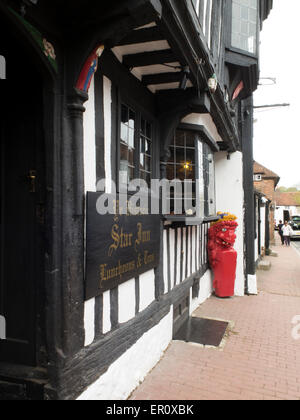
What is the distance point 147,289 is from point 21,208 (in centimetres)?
Answer: 214

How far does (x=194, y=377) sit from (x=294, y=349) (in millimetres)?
1920

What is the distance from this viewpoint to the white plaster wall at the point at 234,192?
8047mm

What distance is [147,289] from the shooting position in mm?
4016

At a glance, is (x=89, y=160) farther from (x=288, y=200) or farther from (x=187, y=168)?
(x=288, y=200)

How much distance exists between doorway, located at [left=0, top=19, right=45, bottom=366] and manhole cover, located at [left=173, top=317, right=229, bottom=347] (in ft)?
10.1

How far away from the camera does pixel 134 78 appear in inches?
144

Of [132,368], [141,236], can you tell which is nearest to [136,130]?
[141,236]

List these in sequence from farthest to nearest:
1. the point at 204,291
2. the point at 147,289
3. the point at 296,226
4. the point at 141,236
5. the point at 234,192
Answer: the point at 296,226 < the point at 234,192 < the point at 204,291 < the point at 147,289 < the point at 141,236

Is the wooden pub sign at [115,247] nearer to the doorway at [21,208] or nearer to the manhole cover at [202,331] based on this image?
the doorway at [21,208]

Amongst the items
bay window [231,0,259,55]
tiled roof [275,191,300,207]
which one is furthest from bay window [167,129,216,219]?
tiled roof [275,191,300,207]

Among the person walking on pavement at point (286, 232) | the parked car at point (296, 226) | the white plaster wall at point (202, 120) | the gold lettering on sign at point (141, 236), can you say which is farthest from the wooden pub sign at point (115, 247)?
the parked car at point (296, 226)

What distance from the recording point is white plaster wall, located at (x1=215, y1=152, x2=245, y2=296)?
8047mm

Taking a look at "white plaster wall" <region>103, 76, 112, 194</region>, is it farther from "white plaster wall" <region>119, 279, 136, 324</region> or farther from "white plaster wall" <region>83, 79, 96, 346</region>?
"white plaster wall" <region>119, 279, 136, 324</region>
